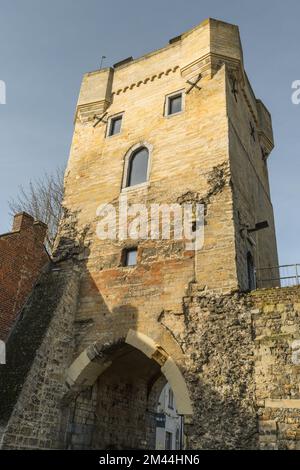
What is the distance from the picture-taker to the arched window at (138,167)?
41.1 ft

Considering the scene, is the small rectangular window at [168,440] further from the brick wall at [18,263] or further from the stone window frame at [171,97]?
the stone window frame at [171,97]

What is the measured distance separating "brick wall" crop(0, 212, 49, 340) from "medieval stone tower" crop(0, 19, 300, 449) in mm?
354

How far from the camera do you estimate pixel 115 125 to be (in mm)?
14523

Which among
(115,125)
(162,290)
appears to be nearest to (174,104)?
(115,125)

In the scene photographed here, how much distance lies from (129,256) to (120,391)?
4028 millimetres

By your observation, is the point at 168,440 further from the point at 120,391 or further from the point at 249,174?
the point at 249,174

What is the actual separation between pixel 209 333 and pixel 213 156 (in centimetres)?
486

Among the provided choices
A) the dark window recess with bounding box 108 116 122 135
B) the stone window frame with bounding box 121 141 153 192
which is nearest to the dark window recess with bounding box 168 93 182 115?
the stone window frame with bounding box 121 141 153 192

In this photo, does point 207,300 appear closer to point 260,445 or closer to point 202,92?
point 260,445

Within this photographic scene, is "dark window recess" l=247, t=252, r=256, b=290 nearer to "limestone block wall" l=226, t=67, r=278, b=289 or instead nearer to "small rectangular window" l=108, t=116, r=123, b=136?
"limestone block wall" l=226, t=67, r=278, b=289


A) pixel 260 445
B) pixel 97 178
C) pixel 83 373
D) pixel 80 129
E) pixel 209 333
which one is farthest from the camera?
pixel 80 129
